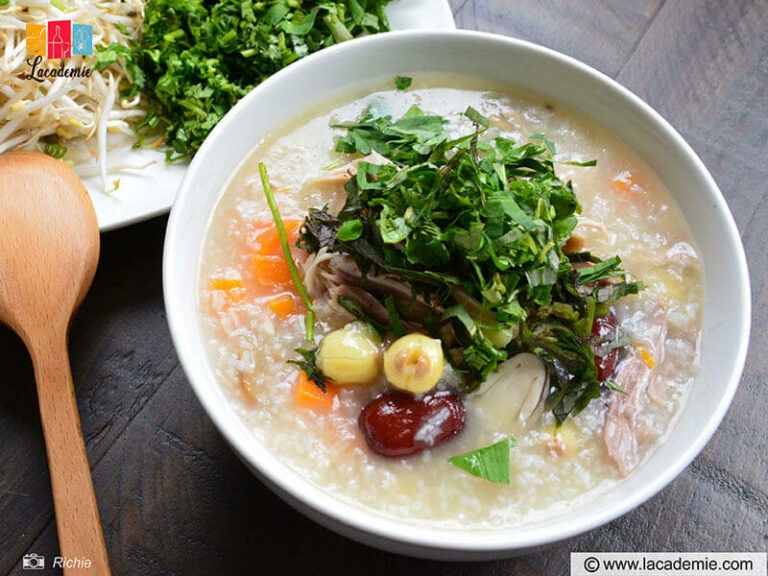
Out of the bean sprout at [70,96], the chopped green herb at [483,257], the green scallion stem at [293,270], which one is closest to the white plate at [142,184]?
the bean sprout at [70,96]

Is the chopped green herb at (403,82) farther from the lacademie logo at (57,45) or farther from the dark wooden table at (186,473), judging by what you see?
the lacademie logo at (57,45)

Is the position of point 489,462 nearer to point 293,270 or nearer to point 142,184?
point 293,270

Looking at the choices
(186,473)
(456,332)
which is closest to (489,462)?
(456,332)

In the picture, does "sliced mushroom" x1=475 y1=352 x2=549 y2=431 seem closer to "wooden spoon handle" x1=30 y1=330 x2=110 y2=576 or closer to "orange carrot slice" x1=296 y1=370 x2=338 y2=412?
"orange carrot slice" x1=296 y1=370 x2=338 y2=412

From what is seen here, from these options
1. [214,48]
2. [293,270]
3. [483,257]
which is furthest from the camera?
[214,48]

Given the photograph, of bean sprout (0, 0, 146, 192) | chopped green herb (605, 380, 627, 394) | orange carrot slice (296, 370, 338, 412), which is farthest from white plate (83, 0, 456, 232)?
chopped green herb (605, 380, 627, 394)

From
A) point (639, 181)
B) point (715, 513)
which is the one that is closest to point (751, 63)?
point (639, 181)
